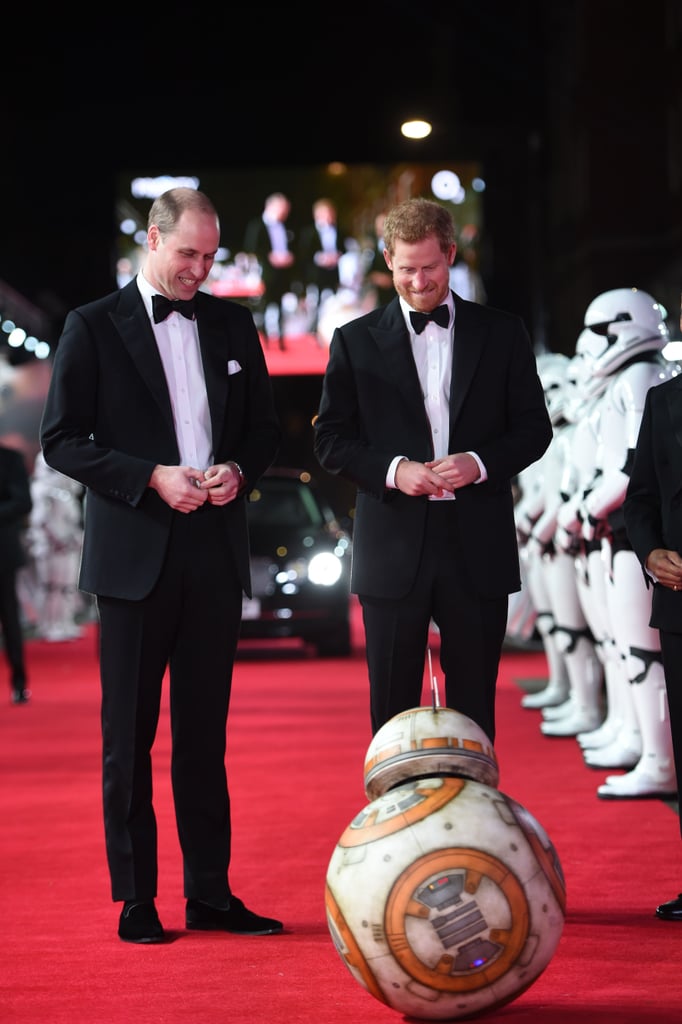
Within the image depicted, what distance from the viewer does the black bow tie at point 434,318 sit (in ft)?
15.0

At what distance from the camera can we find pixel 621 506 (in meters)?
7.16

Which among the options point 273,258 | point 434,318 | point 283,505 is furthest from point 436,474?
point 273,258

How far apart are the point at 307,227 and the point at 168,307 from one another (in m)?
18.2

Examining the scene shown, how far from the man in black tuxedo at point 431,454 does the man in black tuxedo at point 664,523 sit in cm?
36

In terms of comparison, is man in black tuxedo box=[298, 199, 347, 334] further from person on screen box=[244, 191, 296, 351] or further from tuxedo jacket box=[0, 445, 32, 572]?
tuxedo jacket box=[0, 445, 32, 572]

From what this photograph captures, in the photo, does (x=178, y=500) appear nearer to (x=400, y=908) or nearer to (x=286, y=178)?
(x=400, y=908)

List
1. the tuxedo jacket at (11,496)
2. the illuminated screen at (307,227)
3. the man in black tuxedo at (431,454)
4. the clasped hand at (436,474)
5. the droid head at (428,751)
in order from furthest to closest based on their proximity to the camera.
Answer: the illuminated screen at (307,227) < the tuxedo jacket at (11,496) < the man in black tuxedo at (431,454) < the clasped hand at (436,474) < the droid head at (428,751)

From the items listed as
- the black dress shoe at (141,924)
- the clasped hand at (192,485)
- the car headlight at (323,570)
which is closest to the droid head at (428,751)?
the clasped hand at (192,485)

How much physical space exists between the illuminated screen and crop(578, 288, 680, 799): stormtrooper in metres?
14.7

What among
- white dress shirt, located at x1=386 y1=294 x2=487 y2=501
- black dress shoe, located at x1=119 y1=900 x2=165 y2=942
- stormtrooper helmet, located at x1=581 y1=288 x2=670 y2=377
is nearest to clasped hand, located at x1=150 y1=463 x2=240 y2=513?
white dress shirt, located at x1=386 y1=294 x2=487 y2=501

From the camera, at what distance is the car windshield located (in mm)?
15492

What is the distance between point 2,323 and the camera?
19.6 metres

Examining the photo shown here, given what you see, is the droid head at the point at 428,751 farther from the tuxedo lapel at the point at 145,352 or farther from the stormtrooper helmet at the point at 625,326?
the stormtrooper helmet at the point at 625,326

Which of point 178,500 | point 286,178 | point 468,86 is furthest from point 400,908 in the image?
point 468,86
